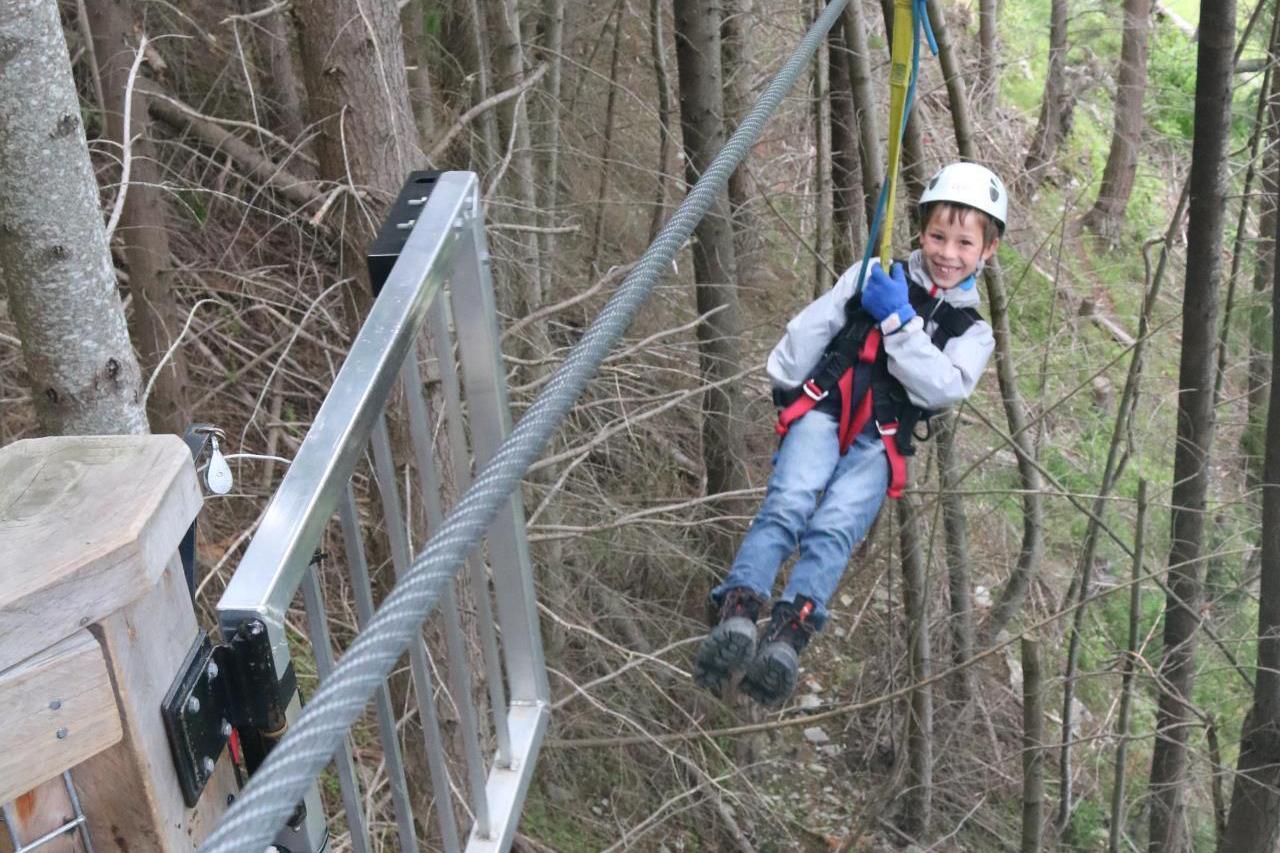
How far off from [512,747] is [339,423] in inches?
42.8

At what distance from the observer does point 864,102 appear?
6102mm

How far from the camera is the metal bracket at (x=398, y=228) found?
5.98 feet

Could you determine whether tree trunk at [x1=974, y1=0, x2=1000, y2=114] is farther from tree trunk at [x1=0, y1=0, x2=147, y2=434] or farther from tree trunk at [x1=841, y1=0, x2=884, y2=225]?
tree trunk at [x1=0, y1=0, x2=147, y2=434]

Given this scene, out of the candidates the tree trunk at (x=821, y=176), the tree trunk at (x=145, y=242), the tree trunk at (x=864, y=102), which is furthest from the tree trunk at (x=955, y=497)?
the tree trunk at (x=145, y=242)

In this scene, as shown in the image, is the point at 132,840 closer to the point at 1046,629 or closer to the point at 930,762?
the point at 930,762

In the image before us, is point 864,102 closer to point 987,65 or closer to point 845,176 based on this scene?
point 845,176

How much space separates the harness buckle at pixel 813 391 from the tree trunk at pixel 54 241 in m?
1.74

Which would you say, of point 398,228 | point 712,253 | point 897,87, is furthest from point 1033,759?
point 398,228

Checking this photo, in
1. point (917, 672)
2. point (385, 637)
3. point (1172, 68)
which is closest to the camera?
point (385, 637)

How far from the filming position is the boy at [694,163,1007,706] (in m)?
3.23

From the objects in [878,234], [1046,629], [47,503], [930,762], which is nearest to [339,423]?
[47,503]

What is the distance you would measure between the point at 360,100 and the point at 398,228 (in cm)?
207

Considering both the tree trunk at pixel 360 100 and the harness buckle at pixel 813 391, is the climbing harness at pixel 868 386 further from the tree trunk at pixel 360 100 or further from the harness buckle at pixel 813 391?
the tree trunk at pixel 360 100

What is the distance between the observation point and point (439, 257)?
183 centimetres
